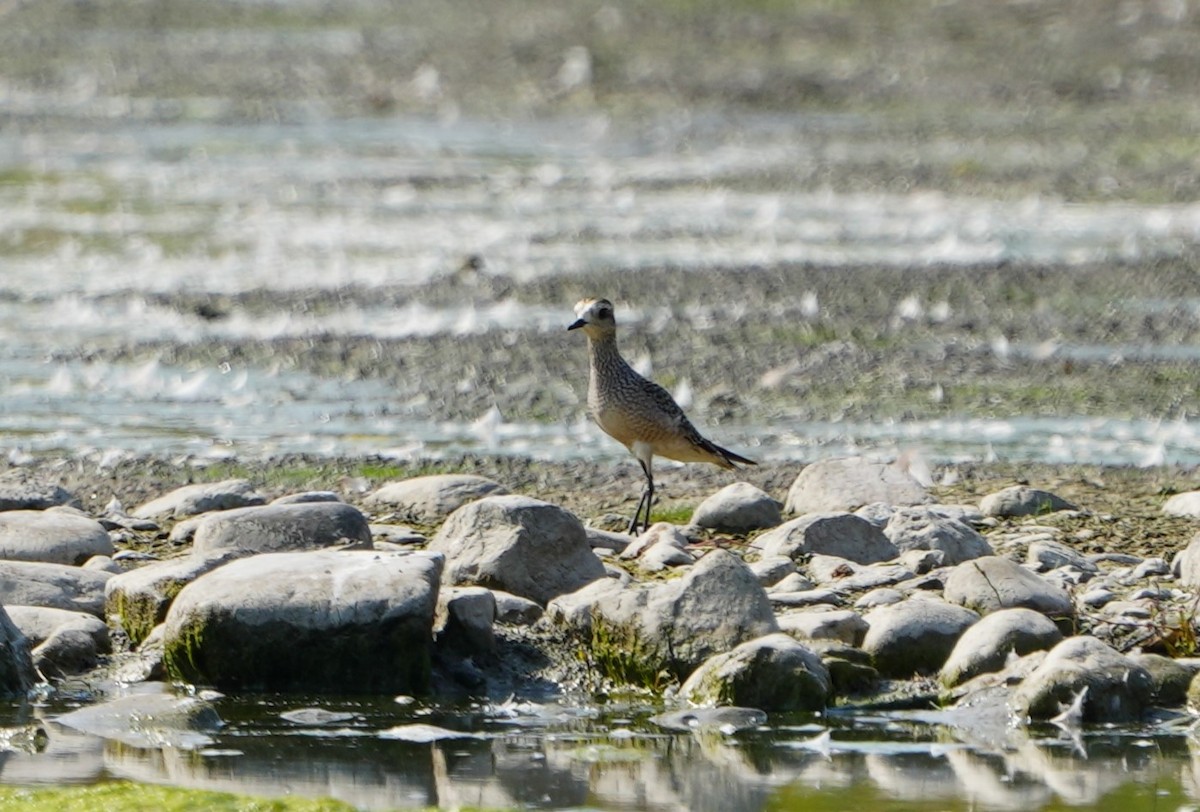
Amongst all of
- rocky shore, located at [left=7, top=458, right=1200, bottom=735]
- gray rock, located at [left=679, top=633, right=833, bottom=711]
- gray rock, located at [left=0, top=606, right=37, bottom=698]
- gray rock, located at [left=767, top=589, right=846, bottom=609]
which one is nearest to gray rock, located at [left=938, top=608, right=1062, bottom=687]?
rocky shore, located at [left=7, top=458, right=1200, bottom=735]

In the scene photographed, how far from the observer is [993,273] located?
53.8ft

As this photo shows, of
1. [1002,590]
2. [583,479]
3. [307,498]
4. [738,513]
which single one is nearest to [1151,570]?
[1002,590]

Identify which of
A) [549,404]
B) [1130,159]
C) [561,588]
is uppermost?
[1130,159]

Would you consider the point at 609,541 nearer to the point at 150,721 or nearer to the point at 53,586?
the point at 53,586

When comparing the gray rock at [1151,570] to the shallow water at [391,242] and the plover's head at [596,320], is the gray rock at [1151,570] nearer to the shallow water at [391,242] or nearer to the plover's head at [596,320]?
the shallow water at [391,242]

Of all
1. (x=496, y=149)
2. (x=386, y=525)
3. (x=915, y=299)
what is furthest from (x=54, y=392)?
(x=496, y=149)

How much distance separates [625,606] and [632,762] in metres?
0.99

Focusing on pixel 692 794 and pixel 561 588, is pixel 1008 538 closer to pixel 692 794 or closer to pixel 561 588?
pixel 561 588

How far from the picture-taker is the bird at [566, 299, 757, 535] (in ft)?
32.7

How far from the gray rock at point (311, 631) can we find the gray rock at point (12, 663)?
49 cm

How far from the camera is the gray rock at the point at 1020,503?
33.1 ft

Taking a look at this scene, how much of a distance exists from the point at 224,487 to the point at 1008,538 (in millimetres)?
3330

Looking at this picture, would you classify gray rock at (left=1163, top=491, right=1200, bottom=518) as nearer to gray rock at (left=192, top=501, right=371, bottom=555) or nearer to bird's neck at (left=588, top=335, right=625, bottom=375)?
bird's neck at (left=588, top=335, right=625, bottom=375)

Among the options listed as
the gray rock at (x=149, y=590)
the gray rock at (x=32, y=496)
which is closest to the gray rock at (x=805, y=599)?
the gray rock at (x=149, y=590)
